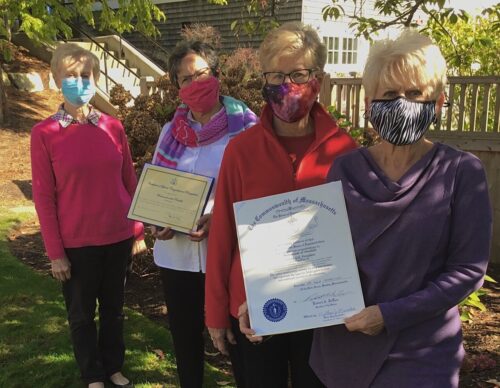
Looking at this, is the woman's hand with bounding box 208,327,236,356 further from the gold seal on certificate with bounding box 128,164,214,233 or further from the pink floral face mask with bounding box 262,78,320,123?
the pink floral face mask with bounding box 262,78,320,123

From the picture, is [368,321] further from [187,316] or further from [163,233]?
[187,316]

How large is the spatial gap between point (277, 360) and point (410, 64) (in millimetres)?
1392

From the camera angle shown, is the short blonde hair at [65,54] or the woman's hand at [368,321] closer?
the woman's hand at [368,321]

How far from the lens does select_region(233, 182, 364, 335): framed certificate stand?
1.77 m

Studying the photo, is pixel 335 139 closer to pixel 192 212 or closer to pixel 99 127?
pixel 192 212

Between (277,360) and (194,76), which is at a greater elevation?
(194,76)

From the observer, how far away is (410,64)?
5.49ft

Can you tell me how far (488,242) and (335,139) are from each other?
77cm

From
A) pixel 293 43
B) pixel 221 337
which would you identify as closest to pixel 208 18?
pixel 293 43

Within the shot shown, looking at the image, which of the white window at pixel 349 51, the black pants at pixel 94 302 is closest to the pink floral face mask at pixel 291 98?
the black pants at pixel 94 302

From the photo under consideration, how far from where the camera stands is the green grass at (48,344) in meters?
3.92

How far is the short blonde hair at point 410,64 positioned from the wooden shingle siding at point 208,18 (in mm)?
13036

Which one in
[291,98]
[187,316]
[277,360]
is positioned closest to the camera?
[291,98]

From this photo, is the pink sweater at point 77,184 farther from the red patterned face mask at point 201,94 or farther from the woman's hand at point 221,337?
the woman's hand at point 221,337
